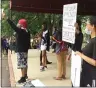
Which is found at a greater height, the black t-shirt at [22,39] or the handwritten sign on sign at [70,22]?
the handwritten sign on sign at [70,22]

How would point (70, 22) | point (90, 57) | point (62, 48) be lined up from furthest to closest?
point (62, 48) → point (70, 22) → point (90, 57)

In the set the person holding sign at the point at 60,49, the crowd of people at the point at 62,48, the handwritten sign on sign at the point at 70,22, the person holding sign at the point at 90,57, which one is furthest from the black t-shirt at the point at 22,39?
the person holding sign at the point at 90,57

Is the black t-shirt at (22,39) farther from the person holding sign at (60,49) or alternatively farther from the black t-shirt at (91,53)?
the black t-shirt at (91,53)

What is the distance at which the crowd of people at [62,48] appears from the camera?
4984mm

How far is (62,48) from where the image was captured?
30.9ft

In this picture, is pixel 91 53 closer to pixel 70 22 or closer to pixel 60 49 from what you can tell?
pixel 70 22

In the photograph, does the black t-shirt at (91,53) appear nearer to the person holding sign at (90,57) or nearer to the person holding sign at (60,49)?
the person holding sign at (90,57)

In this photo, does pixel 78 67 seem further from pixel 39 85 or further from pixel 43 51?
pixel 43 51

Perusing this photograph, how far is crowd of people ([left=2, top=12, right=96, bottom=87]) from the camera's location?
4.98 metres

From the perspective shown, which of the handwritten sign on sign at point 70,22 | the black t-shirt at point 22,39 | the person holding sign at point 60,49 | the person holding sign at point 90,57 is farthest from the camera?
the person holding sign at point 60,49

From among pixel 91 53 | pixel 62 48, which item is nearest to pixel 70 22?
pixel 91 53

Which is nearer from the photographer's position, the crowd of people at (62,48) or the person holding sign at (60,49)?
the crowd of people at (62,48)

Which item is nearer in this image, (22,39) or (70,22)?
(70,22)

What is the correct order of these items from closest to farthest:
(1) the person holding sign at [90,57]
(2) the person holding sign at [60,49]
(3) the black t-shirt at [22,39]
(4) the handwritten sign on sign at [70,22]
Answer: (1) the person holding sign at [90,57] → (4) the handwritten sign on sign at [70,22] → (3) the black t-shirt at [22,39] → (2) the person holding sign at [60,49]
